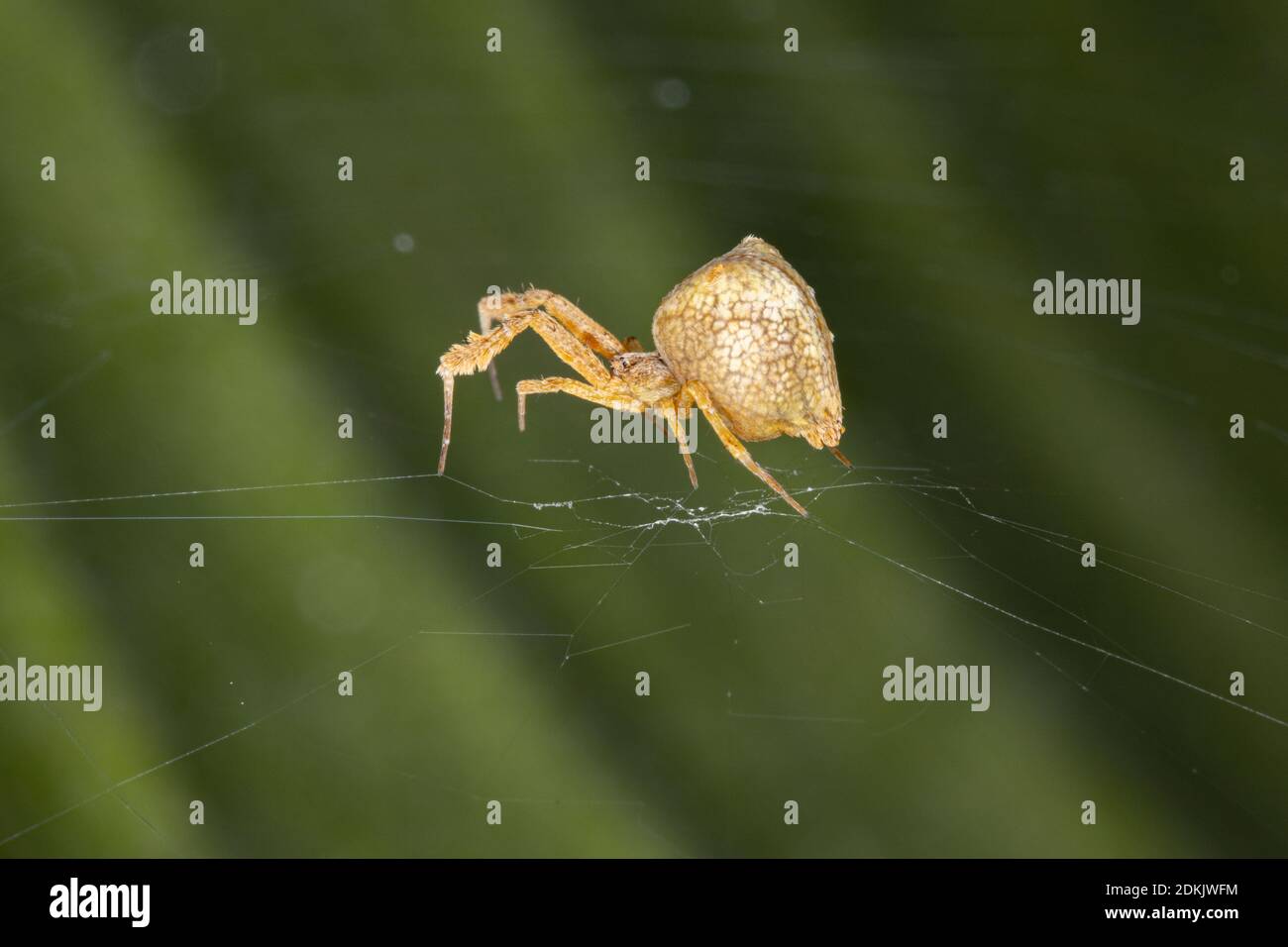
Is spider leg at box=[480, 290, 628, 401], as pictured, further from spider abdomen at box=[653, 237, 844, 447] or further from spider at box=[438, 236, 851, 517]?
spider abdomen at box=[653, 237, 844, 447]

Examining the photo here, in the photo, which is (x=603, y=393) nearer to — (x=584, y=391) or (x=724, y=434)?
(x=584, y=391)

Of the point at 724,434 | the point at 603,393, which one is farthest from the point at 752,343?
the point at 603,393

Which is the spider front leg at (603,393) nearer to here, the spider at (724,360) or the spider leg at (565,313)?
the spider at (724,360)

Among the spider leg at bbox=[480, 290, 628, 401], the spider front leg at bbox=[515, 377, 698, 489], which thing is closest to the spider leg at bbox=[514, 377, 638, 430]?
A: the spider front leg at bbox=[515, 377, 698, 489]

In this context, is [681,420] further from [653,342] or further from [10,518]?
[10,518]

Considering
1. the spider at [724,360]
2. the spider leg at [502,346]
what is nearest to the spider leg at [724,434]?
the spider at [724,360]

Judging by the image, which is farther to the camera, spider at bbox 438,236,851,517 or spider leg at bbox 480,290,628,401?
spider leg at bbox 480,290,628,401
